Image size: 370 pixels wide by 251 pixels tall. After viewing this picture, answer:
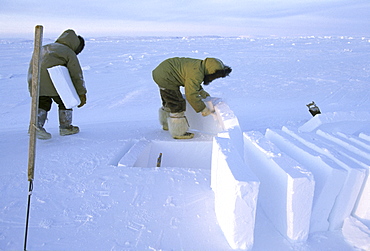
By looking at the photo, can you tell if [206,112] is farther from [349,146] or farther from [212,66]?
[349,146]

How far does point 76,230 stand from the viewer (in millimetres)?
2014

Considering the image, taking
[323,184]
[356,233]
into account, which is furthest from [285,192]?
[356,233]

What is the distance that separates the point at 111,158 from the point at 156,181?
2.59 feet

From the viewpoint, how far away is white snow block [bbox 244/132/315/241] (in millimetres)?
1785

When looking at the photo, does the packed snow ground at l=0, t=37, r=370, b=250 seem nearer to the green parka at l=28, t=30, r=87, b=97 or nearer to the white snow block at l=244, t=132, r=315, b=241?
the white snow block at l=244, t=132, r=315, b=241

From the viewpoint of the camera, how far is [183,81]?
3.88 m

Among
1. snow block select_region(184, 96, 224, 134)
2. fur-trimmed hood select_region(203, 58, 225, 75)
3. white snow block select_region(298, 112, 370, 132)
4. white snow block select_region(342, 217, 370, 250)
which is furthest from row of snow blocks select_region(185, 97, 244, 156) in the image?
white snow block select_region(342, 217, 370, 250)

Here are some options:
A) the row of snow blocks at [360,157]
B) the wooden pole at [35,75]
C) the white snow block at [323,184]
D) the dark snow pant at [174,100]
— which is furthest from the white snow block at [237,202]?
the dark snow pant at [174,100]

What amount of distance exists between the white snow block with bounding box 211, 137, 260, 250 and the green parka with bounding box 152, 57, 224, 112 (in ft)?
5.88

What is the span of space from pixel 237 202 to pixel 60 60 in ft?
9.75

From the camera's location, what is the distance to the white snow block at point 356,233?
5.96 ft

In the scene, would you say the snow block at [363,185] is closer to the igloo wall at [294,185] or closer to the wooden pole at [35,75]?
the igloo wall at [294,185]

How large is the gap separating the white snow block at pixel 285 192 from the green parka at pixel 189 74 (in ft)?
5.19

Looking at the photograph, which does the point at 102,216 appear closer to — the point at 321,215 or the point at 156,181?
the point at 156,181
